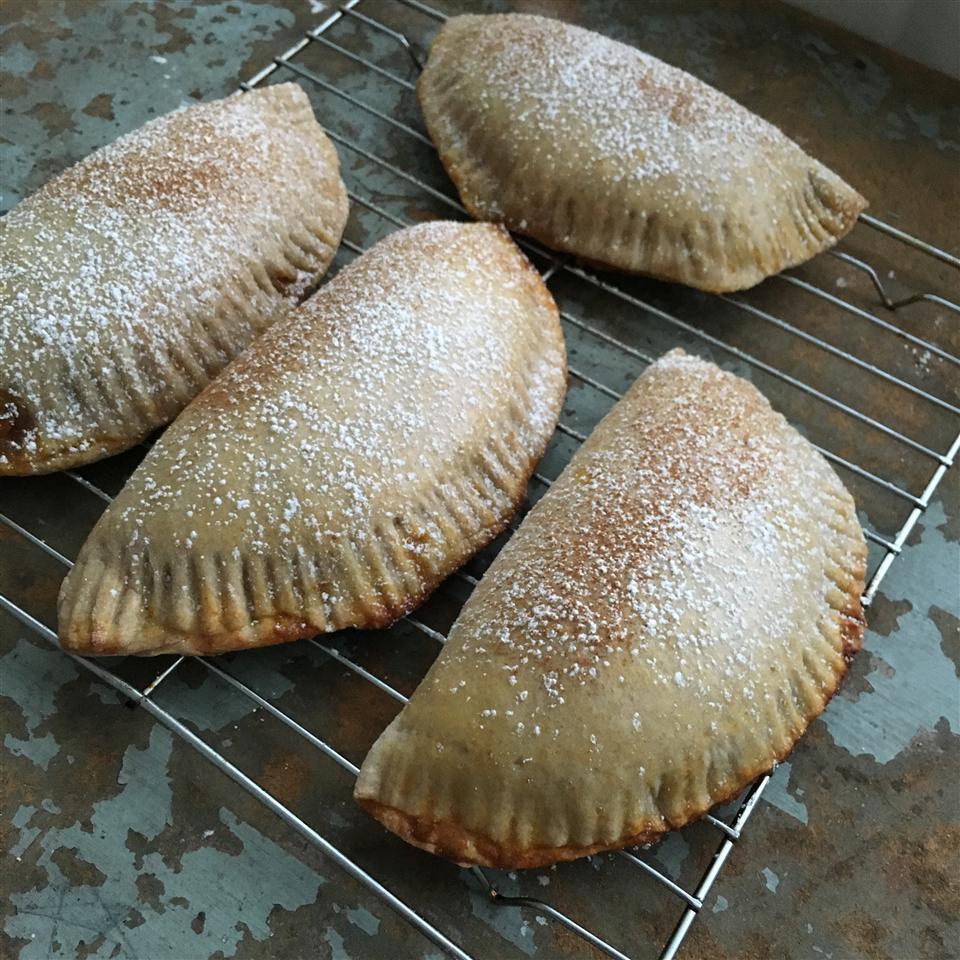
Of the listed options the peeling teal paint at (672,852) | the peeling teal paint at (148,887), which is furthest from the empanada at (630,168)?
the peeling teal paint at (148,887)

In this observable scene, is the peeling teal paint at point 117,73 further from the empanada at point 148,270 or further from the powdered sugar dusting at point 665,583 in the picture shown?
the powdered sugar dusting at point 665,583

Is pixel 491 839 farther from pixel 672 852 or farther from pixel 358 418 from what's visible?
pixel 358 418

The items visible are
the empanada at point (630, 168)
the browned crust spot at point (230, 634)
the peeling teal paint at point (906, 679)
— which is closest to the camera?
the browned crust spot at point (230, 634)

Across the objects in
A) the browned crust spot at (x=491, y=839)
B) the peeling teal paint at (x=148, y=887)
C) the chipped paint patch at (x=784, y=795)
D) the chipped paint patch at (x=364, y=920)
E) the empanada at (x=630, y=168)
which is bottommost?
the peeling teal paint at (x=148, y=887)

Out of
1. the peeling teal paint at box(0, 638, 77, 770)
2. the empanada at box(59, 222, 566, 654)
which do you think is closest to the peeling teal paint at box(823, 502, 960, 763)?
the empanada at box(59, 222, 566, 654)

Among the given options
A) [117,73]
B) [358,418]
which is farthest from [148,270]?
[117,73]

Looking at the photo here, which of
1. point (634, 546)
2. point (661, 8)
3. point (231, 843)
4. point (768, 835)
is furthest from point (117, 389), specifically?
point (661, 8)
